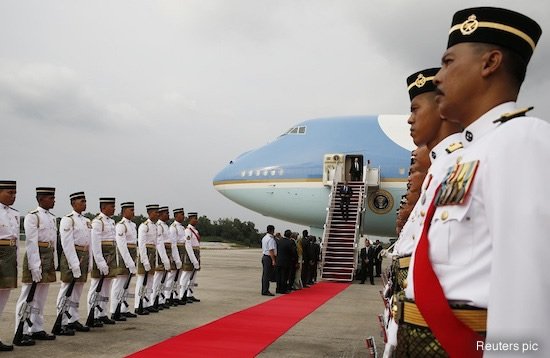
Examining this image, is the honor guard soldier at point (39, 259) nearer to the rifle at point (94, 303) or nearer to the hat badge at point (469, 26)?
the rifle at point (94, 303)

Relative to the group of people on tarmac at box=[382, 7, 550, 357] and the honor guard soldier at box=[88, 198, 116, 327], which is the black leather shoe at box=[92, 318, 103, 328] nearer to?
the honor guard soldier at box=[88, 198, 116, 327]

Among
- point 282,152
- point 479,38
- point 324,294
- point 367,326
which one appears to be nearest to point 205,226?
point 282,152

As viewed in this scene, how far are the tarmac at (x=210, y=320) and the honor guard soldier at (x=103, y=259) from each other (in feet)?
1.12

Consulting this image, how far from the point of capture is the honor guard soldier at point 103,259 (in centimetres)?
731

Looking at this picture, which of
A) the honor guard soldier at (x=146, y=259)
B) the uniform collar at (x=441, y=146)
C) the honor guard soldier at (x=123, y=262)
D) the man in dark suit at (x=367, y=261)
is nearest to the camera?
the uniform collar at (x=441, y=146)

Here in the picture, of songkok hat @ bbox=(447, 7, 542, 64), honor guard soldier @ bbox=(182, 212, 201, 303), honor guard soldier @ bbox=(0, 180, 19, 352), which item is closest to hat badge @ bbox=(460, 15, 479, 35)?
songkok hat @ bbox=(447, 7, 542, 64)

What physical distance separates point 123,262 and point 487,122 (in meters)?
7.13

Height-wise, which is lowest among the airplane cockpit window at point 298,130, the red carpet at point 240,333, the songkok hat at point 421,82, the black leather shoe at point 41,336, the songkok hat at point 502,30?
the black leather shoe at point 41,336

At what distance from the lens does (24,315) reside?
591 cm

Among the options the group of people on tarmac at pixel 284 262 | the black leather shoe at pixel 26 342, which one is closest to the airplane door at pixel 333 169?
the group of people on tarmac at pixel 284 262

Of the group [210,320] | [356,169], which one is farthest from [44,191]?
[356,169]

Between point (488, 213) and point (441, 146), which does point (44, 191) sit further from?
point (488, 213)

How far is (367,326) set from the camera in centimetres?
762

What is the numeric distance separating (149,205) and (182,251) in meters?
1.41
